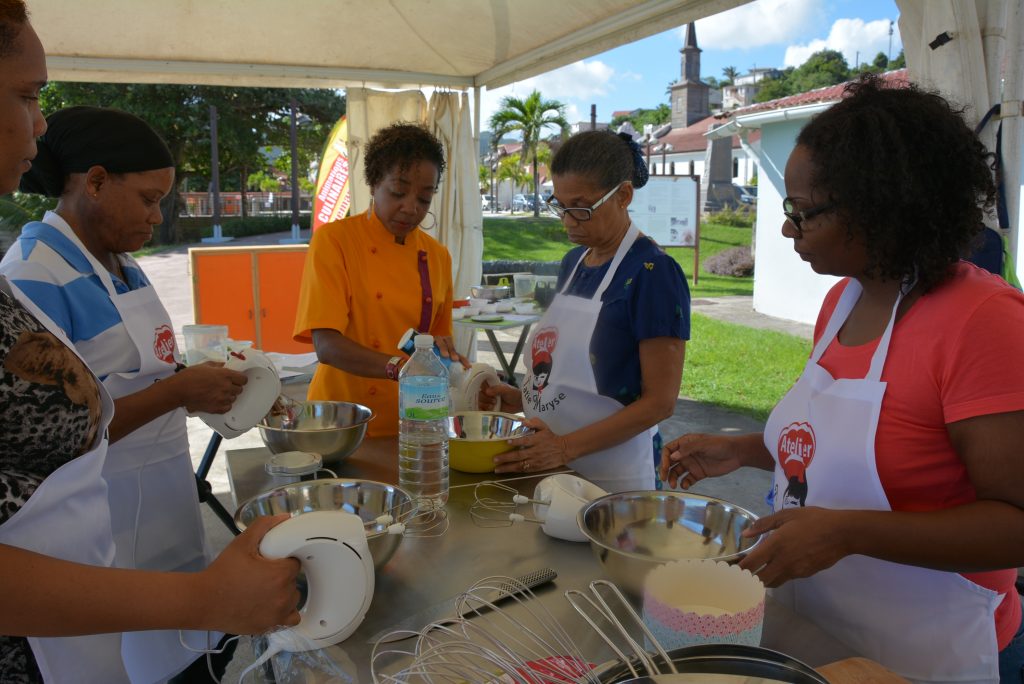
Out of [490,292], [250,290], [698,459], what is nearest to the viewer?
[698,459]

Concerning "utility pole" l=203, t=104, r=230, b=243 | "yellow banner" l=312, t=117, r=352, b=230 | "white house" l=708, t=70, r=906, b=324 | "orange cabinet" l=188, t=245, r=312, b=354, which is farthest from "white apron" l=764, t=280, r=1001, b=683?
"utility pole" l=203, t=104, r=230, b=243

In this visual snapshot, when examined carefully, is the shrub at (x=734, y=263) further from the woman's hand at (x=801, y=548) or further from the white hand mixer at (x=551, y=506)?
the woman's hand at (x=801, y=548)

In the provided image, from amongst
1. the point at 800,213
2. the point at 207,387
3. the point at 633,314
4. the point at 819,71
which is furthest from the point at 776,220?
the point at 819,71

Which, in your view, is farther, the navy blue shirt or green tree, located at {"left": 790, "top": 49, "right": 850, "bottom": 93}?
green tree, located at {"left": 790, "top": 49, "right": 850, "bottom": 93}

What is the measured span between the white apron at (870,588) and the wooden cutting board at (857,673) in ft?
0.57

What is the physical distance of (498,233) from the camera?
2536 centimetres

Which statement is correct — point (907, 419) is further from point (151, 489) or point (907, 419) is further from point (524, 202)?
point (524, 202)

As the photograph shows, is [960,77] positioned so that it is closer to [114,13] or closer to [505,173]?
[114,13]

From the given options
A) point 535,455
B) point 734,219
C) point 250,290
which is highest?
point 734,219

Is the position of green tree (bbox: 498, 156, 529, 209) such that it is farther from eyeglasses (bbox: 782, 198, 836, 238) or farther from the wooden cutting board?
the wooden cutting board

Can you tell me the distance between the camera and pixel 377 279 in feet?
8.56

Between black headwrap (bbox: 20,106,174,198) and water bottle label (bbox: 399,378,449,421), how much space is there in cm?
92

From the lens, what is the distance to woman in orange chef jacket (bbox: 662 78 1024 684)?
1.15m

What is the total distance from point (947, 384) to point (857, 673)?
50 cm
